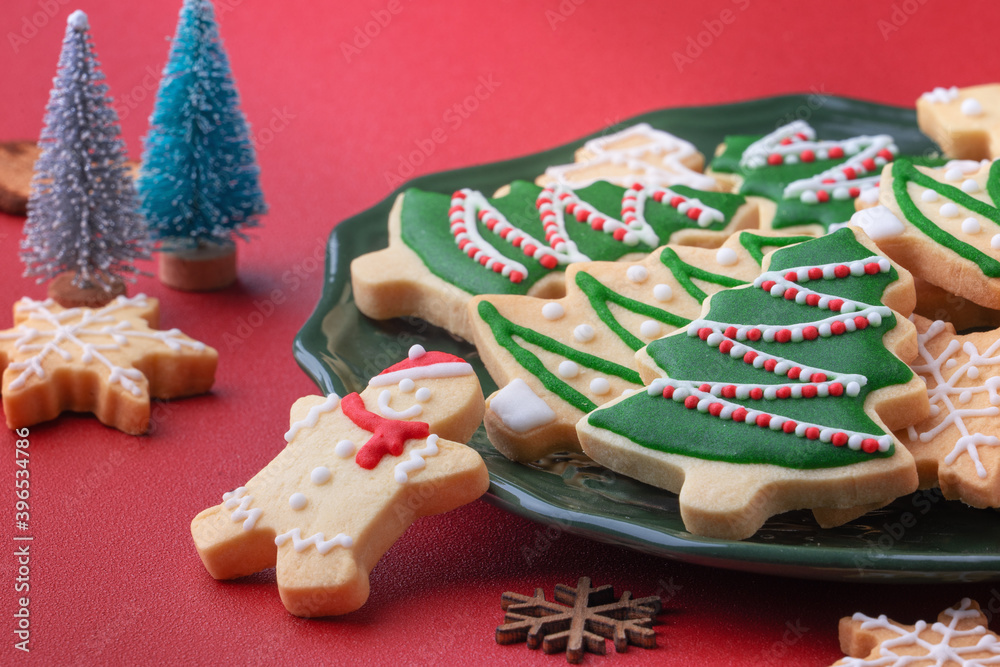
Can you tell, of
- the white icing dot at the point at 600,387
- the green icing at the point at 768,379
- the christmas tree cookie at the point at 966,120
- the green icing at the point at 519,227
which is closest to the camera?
the green icing at the point at 768,379

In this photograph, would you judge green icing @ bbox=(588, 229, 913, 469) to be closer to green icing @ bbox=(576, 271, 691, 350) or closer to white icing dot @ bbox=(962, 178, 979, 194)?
green icing @ bbox=(576, 271, 691, 350)

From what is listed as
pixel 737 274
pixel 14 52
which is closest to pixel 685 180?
pixel 737 274

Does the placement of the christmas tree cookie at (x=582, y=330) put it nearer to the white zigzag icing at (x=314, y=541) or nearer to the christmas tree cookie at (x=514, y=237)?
the christmas tree cookie at (x=514, y=237)

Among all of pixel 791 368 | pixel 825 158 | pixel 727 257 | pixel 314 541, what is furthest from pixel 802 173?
pixel 314 541

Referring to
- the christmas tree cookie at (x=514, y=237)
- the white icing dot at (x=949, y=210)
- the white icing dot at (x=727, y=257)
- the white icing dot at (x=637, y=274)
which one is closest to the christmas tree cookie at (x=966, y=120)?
the white icing dot at (x=949, y=210)

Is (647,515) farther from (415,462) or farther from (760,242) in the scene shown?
(760,242)

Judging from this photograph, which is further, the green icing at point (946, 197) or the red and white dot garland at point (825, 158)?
the red and white dot garland at point (825, 158)
